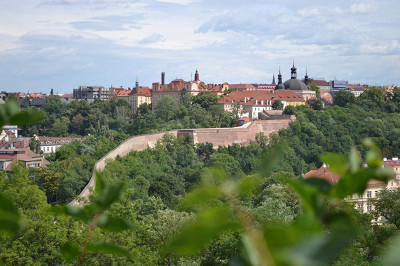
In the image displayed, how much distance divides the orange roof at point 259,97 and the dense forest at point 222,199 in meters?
5.05

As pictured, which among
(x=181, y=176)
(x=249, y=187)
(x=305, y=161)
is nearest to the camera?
(x=249, y=187)

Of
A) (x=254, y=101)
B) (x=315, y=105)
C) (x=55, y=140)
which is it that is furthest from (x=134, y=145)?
(x=315, y=105)

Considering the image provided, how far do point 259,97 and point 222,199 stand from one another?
217 ft

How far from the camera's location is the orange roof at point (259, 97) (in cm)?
6612

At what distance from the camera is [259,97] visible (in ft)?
219

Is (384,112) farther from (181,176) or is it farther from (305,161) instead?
(181,176)

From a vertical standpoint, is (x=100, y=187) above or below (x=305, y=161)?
above

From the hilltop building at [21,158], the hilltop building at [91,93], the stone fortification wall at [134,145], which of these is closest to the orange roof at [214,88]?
the hilltop building at [91,93]

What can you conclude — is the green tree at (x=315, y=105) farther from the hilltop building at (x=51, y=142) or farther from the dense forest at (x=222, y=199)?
the hilltop building at (x=51, y=142)

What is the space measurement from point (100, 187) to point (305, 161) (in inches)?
1933

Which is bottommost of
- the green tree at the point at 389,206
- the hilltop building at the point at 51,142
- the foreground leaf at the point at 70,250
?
the hilltop building at the point at 51,142

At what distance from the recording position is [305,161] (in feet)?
162

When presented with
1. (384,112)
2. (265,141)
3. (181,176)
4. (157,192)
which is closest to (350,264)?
(157,192)

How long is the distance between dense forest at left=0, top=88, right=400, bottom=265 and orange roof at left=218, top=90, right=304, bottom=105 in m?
5.05
